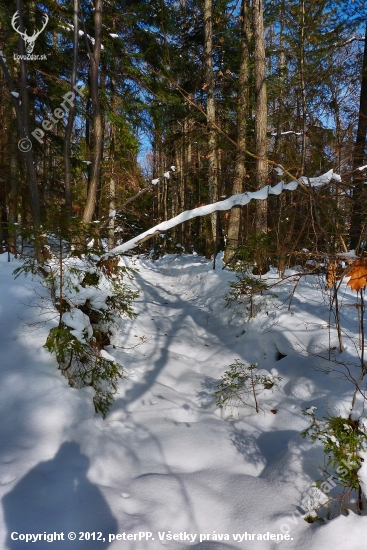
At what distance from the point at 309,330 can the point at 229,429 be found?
201cm

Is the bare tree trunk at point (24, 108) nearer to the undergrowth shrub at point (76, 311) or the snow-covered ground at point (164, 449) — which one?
the snow-covered ground at point (164, 449)

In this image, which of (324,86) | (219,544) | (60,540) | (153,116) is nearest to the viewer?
(60,540)

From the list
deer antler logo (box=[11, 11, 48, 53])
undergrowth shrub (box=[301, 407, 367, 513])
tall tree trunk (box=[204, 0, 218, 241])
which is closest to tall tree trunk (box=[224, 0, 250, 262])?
tall tree trunk (box=[204, 0, 218, 241])

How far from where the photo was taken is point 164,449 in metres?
2.84

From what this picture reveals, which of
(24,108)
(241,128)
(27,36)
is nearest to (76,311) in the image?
(24,108)

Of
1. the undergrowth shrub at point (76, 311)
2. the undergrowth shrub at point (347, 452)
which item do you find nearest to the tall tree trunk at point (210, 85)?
the undergrowth shrub at point (76, 311)

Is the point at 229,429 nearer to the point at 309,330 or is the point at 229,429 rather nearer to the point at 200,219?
the point at 309,330

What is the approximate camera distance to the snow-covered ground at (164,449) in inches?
77.4

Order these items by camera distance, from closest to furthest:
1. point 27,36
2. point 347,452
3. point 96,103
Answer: point 347,452
point 96,103
point 27,36

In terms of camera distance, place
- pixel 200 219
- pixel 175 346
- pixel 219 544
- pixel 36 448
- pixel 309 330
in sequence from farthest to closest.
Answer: pixel 200 219, pixel 175 346, pixel 309 330, pixel 36 448, pixel 219 544

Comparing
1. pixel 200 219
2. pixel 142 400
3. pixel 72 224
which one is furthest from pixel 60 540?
pixel 200 219

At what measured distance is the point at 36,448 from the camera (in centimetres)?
225

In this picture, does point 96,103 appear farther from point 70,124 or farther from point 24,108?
point 24,108

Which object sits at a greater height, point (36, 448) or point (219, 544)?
point (36, 448)
